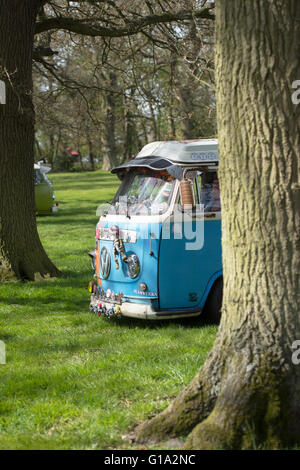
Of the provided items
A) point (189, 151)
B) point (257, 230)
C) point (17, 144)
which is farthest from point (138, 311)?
point (17, 144)

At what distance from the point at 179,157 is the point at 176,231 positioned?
37.4 inches

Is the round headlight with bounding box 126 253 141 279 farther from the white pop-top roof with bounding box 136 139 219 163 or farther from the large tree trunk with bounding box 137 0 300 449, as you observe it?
the large tree trunk with bounding box 137 0 300 449

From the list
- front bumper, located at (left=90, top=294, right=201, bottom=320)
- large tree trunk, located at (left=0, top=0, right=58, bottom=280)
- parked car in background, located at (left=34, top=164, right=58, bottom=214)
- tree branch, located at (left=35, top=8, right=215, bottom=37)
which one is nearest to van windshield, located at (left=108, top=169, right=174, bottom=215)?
front bumper, located at (left=90, top=294, right=201, bottom=320)

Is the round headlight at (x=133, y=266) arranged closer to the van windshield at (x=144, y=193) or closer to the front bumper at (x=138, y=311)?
the front bumper at (x=138, y=311)

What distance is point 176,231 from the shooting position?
792 cm

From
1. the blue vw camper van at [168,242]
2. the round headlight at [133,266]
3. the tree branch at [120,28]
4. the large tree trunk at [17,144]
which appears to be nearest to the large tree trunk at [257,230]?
the blue vw camper van at [168,242]

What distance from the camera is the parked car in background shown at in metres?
23.9

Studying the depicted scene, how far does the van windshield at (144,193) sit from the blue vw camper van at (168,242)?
15 millimetres

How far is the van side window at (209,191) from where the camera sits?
8.23 meters

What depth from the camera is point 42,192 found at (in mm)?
24016

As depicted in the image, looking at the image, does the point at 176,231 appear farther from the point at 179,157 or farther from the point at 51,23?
the point at 51,23

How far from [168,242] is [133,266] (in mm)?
550

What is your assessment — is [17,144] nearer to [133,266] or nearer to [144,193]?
[144,193]

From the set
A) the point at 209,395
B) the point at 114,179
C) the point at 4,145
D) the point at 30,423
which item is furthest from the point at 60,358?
the point at 114,179
